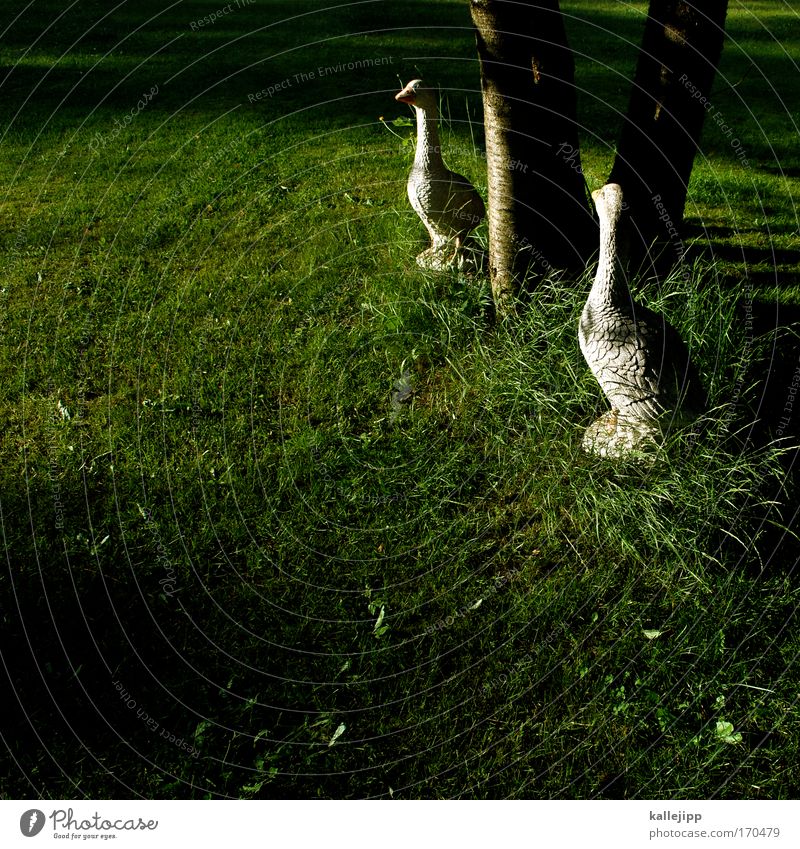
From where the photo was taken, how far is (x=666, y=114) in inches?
170

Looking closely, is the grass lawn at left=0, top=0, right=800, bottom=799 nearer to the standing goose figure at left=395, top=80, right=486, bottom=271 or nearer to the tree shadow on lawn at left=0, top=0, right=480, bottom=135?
the standing goose figure at left=395, top=80, right=486, bottom=271

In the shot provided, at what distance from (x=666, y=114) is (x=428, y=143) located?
49.8 inches

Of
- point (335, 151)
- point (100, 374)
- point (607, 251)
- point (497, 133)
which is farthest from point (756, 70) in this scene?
point (100, 374)

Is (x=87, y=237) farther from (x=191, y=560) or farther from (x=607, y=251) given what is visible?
(x=607, y=251)

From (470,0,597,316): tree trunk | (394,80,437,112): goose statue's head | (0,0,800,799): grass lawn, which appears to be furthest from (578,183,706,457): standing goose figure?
(394,80,437,112): goose statue's head

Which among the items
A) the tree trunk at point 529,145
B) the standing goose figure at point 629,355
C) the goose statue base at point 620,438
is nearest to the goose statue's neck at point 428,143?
the tree trunk at point 529,145

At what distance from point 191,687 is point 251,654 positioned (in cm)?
25

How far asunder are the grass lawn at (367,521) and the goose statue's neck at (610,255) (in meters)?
0.57

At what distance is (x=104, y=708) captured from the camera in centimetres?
305

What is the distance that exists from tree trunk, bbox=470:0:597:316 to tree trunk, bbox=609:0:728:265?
0.94 ft

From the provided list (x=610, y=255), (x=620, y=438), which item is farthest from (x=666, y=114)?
(x=620, y=438)

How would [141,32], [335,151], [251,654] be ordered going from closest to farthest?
[251,654], [335,151], [141,32]

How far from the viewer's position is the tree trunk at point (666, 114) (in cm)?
420

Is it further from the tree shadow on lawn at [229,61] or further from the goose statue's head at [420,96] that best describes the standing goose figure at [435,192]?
the tree shadow on lawn at [229,61]
